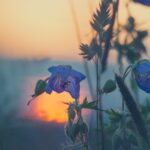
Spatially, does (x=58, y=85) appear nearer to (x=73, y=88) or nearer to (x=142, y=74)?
(x=73, y=88)

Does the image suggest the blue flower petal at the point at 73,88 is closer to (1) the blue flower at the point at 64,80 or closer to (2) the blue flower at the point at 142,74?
(1) the blue flower at the point at 64,80

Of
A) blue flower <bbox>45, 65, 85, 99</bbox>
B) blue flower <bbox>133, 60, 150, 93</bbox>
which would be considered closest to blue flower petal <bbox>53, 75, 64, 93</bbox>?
blue flower <bbox>45, 65, 85, 99</bbox>

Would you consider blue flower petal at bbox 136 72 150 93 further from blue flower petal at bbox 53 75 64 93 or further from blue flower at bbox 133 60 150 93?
blue flower petal at bbox 53 75 64 93

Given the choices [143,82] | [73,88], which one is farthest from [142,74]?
[73,88]

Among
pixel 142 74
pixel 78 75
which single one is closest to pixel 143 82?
pixel 142 74

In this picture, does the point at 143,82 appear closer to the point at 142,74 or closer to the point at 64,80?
the point at 142,74

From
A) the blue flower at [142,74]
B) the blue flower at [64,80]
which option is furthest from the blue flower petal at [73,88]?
the blue flower at [142,74]

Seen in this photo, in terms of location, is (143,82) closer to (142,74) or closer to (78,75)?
(142,74)

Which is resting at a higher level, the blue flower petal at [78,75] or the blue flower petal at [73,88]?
the blue flower petal at [78,75]
